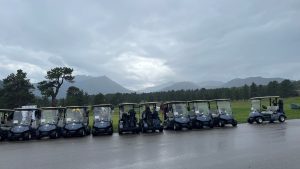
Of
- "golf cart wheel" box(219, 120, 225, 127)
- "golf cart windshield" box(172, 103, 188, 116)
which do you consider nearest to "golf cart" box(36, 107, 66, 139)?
"golf cart windshield" box(172, 103, 188, 116)

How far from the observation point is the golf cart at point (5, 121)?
92.0 feet

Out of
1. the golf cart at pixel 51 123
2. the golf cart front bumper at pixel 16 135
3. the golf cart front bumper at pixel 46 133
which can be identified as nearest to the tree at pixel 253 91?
the golf cart at pixel 51 123

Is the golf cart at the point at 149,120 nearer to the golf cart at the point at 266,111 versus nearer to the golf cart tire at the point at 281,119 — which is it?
the golf cart at the point at 266,111

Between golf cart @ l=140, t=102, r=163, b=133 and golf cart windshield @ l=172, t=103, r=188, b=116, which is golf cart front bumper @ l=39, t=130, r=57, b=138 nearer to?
golf cart @ l=140, t=102, r=163, b=133

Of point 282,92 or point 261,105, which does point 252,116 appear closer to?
point 261,105

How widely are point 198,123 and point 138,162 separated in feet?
57.5

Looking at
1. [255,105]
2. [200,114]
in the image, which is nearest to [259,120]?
[255,105]

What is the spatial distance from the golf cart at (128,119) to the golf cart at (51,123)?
3.92m

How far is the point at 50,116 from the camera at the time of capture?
1129 inches

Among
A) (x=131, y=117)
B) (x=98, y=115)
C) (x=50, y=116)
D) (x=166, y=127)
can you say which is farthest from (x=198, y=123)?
(x=50, y=116)

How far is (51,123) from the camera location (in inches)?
1108

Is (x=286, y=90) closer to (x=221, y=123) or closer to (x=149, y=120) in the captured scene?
(x=221, y=123)

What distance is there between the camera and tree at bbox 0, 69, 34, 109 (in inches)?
2744

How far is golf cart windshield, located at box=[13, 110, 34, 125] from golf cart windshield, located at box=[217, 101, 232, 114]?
13363 mm
